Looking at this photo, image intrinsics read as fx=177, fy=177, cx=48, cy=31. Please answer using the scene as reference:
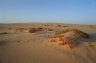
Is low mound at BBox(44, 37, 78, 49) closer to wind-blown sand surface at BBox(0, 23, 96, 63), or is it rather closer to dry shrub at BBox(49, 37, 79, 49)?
dry shrub at BBox(49, 37, 79, 49)

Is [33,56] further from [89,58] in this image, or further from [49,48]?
[89,58]

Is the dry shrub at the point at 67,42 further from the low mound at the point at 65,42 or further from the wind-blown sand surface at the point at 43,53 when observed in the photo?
the wind-blown sand surface at the point at 43,53

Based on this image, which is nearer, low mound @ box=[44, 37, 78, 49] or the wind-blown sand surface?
→ the wind-blown sand surface

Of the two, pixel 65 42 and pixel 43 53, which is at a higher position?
pixel 65 42

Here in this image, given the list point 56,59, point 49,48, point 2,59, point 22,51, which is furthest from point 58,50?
point 2,59

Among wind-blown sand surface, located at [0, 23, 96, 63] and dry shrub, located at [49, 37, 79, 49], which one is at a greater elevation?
dry shrub, located at [49, 37, 79, 49]

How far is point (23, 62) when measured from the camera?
8359mm

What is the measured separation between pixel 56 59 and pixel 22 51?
211 centimetres

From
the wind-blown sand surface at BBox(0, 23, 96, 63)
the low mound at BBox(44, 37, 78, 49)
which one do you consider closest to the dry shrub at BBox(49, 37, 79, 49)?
the low mound at BBox(44, 37, 78, 49)

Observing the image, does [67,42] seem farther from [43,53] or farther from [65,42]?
[43,53]

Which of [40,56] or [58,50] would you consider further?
[58,50]

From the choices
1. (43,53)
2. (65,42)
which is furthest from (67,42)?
(43,53)

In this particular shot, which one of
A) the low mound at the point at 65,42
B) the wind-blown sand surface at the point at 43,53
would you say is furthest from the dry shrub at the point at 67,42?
the wind-blown sand surface at the point at 43,53

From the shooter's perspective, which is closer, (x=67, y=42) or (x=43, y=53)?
(x=43, y=53)
